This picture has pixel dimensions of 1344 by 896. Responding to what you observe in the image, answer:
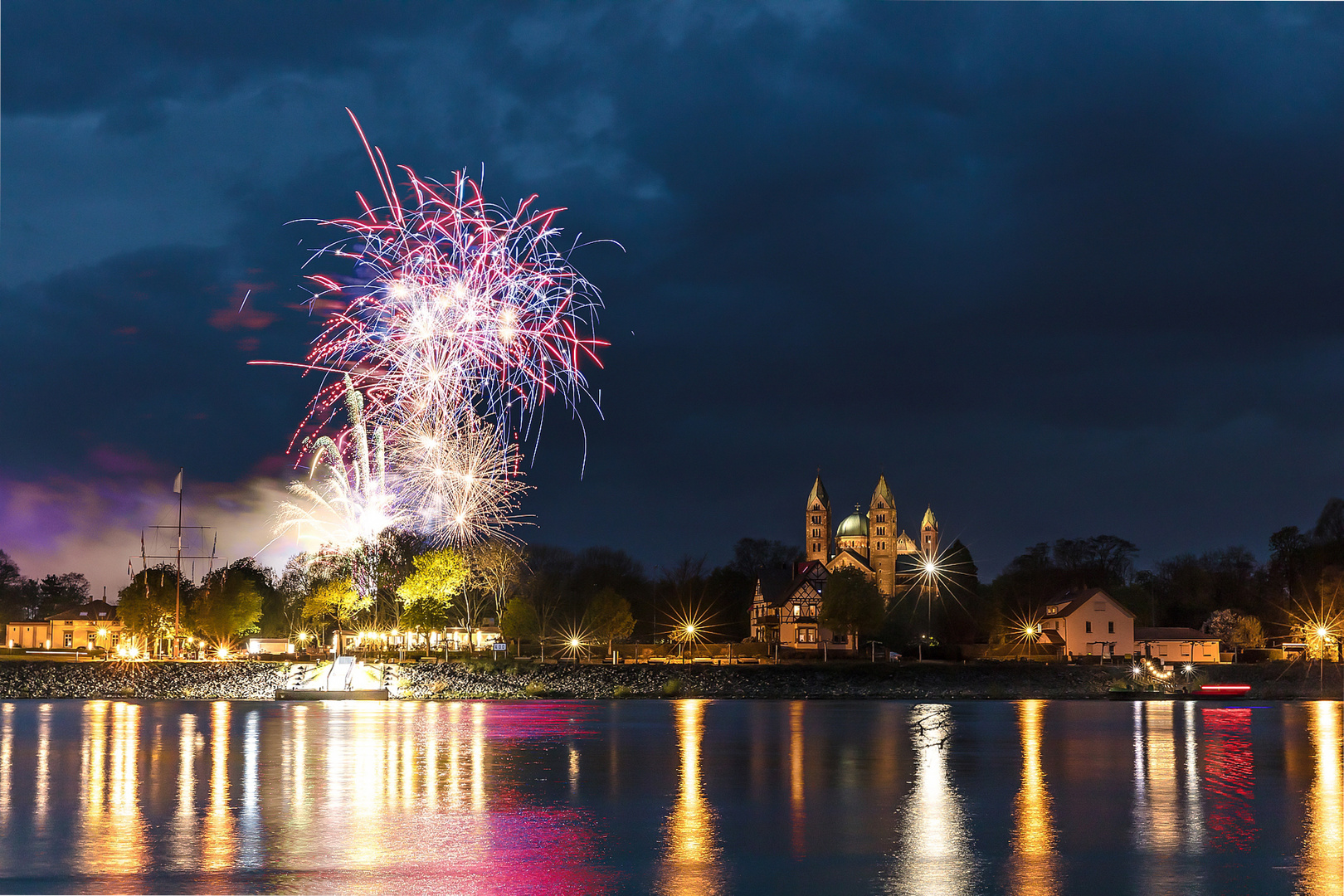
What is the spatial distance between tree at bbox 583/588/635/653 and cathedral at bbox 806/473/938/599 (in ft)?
214

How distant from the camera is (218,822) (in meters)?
18.6

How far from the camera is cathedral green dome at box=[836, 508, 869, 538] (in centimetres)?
17988

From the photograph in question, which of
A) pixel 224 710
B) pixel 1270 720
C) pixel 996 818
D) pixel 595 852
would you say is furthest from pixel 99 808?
pixel 1270 720

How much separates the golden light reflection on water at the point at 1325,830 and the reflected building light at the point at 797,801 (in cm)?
649

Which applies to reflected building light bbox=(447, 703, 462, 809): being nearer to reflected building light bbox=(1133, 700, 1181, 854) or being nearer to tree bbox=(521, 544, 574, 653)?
reflected building light bbox=(1133, 700, 1181, 854)

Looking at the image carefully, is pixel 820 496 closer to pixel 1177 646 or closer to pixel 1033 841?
pixel 1177 646

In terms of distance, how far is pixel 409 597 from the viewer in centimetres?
8494

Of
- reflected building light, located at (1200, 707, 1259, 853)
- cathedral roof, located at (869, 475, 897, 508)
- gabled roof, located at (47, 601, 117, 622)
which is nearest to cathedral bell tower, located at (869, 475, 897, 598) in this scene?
cathedral roof, located at (869, 475, 897, 508)

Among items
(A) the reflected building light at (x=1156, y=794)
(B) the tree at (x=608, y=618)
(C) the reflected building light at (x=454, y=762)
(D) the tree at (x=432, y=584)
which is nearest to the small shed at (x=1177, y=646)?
(B) the tree at (x=608, y=618)

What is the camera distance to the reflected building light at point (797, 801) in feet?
56.4

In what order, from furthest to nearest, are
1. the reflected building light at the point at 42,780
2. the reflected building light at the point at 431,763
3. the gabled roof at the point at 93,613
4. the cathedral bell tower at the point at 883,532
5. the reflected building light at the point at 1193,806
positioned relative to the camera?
the cathedral bell tower at the point at 883,532, the gabled roof at the point at 93,613, the reflected building light at the point at 431,763, the reflected building light at the point at 42,780, the reflected building light at the point at 1193,806

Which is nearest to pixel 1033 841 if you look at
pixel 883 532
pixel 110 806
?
pixel 110 806

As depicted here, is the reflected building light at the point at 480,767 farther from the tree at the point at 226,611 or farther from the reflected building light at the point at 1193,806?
the tree at the point at 226,611

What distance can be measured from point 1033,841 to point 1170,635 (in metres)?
96.5
